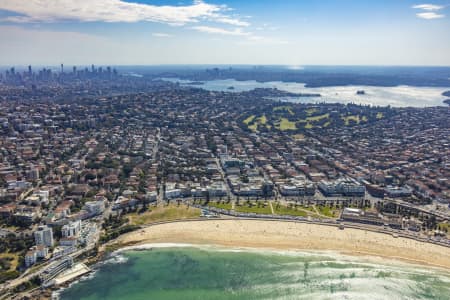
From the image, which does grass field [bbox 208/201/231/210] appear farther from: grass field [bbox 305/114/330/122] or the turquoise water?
grass field [bbox 305/114/330/122]

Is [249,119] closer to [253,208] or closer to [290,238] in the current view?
[253,208]

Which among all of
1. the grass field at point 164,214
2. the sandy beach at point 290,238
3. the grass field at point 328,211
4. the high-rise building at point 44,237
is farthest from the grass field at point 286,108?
the high-rise building at point 44,237

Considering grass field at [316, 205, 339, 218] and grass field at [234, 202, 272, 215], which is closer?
grass field at [316, 205, 339, 218]

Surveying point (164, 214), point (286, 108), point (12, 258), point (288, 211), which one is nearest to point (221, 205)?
point (164, 214)

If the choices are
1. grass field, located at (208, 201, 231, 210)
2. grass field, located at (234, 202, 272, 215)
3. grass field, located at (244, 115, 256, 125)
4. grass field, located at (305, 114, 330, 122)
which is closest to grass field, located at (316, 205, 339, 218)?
grass field, located at (234, 202, 272, 215)

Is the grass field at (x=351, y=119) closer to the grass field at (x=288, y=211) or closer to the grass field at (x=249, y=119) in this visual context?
the grass field at (x=249, y=119)
